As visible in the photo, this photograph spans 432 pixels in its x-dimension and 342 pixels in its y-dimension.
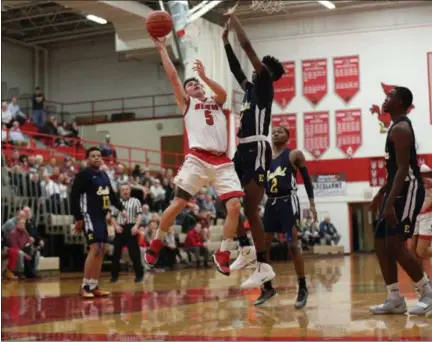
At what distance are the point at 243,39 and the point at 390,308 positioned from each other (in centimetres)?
258

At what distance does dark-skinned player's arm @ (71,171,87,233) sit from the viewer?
8.99 m

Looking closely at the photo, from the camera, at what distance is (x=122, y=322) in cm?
575

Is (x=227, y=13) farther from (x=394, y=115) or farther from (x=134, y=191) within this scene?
(x=134, y=191)

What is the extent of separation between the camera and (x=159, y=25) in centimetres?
596

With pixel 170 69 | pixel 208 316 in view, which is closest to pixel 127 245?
pixel 208 316

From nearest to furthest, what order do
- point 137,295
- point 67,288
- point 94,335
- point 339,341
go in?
point 339,341, point 94,335, point 137,295, point 67,288

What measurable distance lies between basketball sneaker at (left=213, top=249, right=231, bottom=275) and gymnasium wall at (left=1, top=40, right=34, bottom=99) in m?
24.1

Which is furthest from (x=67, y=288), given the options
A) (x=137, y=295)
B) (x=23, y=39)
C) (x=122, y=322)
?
(x=23, y=39)

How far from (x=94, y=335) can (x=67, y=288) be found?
21.2ft

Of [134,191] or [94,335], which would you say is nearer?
[94,335]

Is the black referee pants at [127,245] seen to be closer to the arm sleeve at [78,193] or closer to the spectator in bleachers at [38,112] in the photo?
the arm sleeve at [78,193]

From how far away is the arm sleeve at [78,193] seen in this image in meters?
9.01

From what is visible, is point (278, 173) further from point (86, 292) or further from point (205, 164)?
point (86, 292)

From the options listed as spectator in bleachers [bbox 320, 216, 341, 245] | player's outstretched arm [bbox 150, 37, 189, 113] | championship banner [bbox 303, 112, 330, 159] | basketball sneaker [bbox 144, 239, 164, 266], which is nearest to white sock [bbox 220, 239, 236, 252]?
basketball sneaker [bbox 144, 239, 164, 266]
